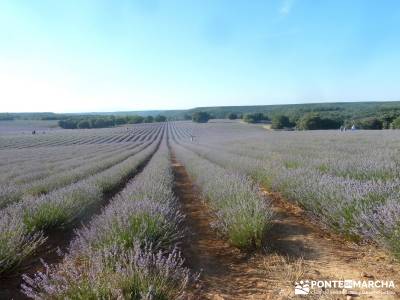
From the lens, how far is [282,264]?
298 centimetres

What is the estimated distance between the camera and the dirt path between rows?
2.53 metres

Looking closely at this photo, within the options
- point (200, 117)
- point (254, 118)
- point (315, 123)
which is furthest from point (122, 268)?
point (200, 117)

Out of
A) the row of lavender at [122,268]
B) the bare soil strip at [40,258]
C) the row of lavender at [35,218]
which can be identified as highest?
the row of lavender at [122,268]

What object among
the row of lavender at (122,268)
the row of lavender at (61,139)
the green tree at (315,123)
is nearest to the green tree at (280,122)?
the green tree at (315,123)

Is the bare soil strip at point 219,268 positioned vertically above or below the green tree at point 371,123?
above

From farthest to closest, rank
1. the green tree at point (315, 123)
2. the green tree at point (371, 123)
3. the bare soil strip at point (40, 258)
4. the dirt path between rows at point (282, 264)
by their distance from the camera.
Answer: the green tree at point (315, 123)
the green tree at point (371, 123)
the bare soil strip at point (40, 258)
the dirt path between rows at point (282, 264)

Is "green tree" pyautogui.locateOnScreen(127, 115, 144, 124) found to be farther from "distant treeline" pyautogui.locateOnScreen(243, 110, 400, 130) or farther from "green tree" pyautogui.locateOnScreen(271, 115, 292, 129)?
"green tree" pyautogui.locateOnScreen(271, 115, 292, 129)

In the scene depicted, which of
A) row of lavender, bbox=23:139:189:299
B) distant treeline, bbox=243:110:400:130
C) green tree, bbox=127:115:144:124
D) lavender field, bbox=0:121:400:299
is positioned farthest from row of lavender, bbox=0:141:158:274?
green tree, bbox=127:115:144:124

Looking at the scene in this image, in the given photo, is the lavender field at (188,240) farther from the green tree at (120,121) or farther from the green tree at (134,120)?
the green tree at (134,120)

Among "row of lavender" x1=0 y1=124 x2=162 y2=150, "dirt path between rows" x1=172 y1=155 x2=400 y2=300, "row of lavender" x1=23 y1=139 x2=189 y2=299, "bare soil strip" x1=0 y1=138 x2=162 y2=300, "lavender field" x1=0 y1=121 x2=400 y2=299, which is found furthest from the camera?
"row of lavender" x1=0 y1=124 x2=162 y2=150

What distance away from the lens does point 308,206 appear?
4.41m

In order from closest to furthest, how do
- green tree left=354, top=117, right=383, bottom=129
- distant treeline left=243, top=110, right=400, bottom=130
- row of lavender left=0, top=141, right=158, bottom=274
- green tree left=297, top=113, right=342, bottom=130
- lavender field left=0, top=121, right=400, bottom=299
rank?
lavender field left=0, top=121, right=400, bottom=299, row of lavender left=0, top=141, right=158, bottom=274, green tree left=354, top=117, right=383, bottom=129, distant treeline left=243, top=110, right=400, bottom=130, green tree left=297, top=113, right=342, bottom=130

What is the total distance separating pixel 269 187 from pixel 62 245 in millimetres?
4035

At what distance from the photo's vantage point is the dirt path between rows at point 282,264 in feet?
8.31
